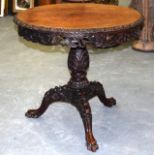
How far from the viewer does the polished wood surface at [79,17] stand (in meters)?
1.75

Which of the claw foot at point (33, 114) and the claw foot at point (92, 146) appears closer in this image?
the claw foot at point (92, 146)

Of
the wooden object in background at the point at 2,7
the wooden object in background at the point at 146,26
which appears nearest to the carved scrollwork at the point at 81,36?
the wooden object in background at the point at 146,26

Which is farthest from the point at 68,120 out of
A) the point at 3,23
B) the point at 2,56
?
the point at 3,23

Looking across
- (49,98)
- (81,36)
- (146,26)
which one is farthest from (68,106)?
(146,26)

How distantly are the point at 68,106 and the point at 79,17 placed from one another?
724 mm

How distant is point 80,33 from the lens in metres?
1.67

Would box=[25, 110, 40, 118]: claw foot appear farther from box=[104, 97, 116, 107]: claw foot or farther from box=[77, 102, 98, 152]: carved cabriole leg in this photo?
box=[104, 97, 116, 107]: claw foot

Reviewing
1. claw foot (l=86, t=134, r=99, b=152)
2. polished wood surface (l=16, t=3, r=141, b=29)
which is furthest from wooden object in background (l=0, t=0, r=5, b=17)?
claw foot (l=86, t=134, r=99, b=152)

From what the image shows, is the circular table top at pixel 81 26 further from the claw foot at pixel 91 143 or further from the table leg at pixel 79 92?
the claw foot at pixel 91 143

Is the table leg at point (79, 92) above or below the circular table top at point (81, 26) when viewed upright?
below

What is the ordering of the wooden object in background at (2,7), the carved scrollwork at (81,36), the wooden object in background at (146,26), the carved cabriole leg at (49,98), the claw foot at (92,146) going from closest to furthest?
the carved scrollwork at (81,36) → the claw foot at (92,146) → the carved cabriole leg at (49,98) → the wooden object in background at (146,26) → the wooden object in background at (2,7)

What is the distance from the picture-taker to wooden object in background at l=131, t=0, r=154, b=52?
344 cm

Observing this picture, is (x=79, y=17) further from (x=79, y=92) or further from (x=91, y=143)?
(x=91, y=143)

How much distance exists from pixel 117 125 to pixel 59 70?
3.57 feet
